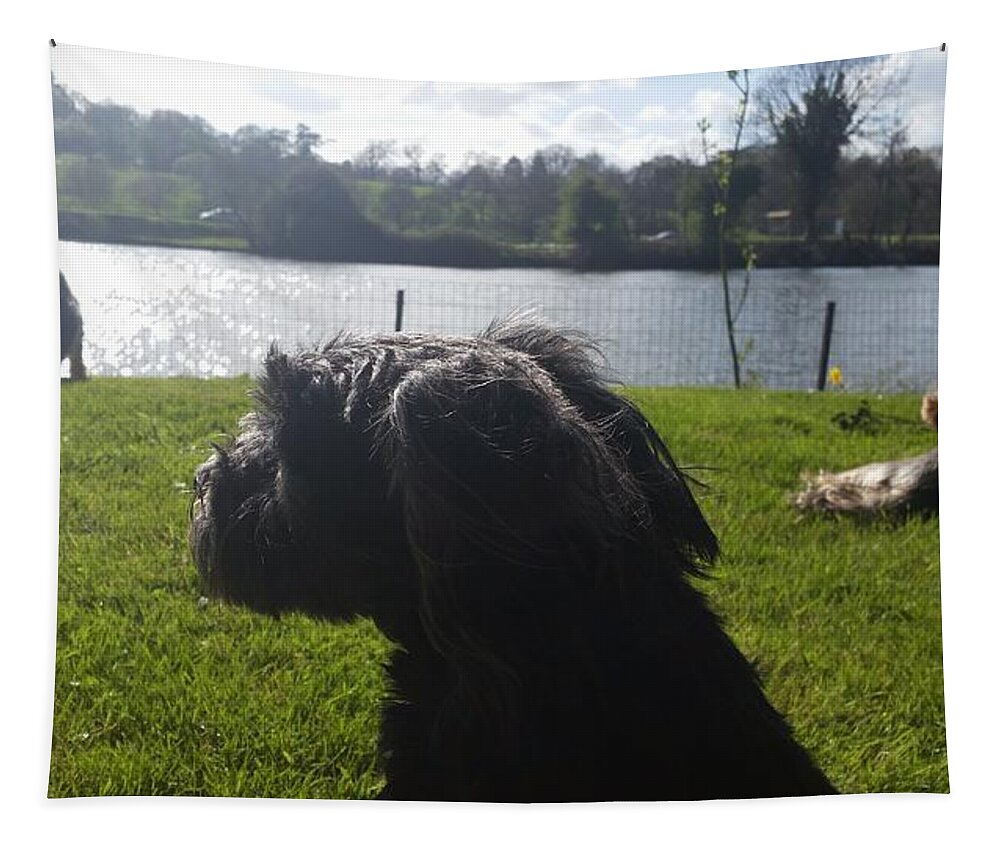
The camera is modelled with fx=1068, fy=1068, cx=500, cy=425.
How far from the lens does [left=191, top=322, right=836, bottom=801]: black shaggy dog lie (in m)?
2.00

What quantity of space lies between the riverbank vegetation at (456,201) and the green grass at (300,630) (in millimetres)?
340

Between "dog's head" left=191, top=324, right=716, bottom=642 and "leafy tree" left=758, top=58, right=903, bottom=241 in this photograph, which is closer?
"dog's head" left=191, top=324, right=716, bottom=642

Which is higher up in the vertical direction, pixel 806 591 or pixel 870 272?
pixel 870 272

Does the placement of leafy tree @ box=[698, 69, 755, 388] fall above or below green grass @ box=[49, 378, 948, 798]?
above

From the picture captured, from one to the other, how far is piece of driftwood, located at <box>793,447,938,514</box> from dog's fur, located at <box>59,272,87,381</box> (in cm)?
165

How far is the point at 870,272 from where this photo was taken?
241 centimetres

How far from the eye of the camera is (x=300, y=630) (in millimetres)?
2336

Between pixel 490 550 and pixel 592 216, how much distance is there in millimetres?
837

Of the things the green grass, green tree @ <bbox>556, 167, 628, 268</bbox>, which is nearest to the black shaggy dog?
the green grass

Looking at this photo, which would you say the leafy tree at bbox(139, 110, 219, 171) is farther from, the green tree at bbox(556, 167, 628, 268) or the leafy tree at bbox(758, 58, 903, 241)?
the leafy tree at bbox(758, 58, 903, 241)

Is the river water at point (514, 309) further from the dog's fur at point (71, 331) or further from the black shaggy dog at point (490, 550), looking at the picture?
the black shaggy dog at point (490, 550)

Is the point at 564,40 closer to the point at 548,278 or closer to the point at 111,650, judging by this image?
the point at 548,278
